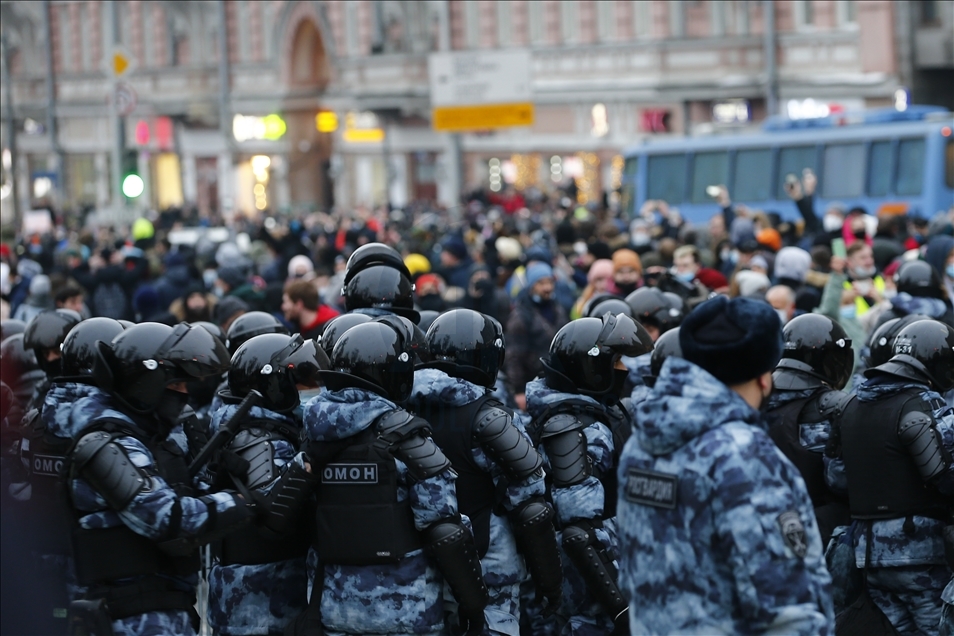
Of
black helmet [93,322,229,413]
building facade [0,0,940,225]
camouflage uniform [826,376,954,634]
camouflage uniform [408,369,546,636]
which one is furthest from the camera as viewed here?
building facade [0,0,940,225]

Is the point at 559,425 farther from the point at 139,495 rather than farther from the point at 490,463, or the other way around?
the point at 139,495

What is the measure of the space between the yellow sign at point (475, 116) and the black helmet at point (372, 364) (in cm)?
2363

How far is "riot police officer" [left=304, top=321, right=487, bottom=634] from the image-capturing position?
4.85 meters

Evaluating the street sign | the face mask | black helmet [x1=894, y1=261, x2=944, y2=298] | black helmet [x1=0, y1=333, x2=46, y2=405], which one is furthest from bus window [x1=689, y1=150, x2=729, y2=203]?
black helmet [x1=0, y1=333, x2=46, y2=405]

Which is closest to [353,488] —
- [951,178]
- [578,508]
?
[578,508]

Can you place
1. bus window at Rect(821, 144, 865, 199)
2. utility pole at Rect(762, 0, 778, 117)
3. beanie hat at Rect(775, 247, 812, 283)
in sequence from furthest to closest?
1. utility pole at Rect(762, 0, 778, 117)
2. bus window at Rect(821, 144, 865, 199)
3. beanie hat at Rect(775, 247, 812, 283)

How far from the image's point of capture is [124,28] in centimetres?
5219

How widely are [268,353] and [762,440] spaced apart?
247 centimetres

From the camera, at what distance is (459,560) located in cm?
489

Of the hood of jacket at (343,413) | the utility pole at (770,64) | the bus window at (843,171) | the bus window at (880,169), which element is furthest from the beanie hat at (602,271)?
the utility pole at (770,64)

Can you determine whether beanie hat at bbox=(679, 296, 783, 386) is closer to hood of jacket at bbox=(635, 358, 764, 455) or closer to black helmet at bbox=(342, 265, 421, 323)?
hood of jacket at bbox=(635, 358, 764, 455)

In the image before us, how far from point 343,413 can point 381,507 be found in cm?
33

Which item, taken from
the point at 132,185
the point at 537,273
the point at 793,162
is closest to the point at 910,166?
the point at 793,162

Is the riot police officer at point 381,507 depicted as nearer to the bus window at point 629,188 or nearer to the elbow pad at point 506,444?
the elbow pad at point 506,444
